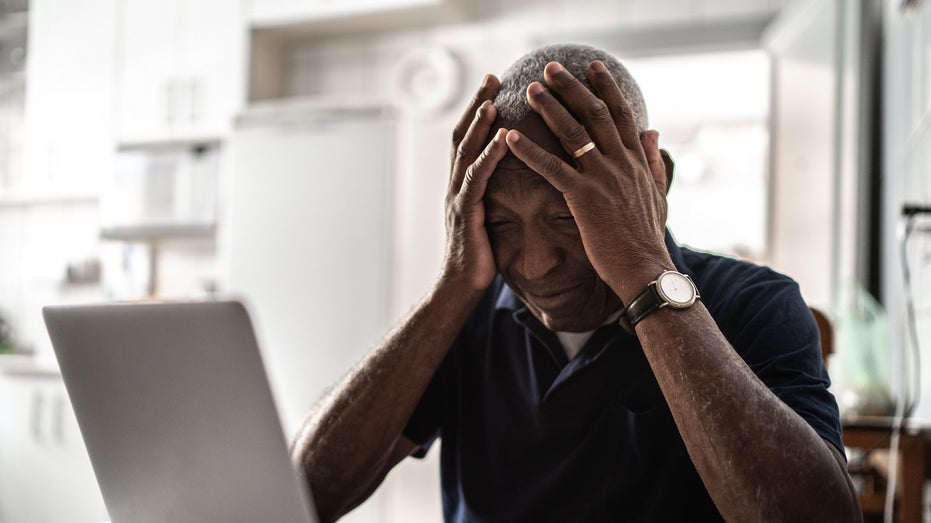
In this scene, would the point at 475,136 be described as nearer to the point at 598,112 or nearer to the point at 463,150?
the point at 463,150

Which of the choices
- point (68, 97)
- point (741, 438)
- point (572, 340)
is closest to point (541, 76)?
point (572, 340)

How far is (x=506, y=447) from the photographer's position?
1.02 m

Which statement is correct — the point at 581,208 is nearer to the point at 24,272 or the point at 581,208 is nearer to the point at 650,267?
the point at 650,267

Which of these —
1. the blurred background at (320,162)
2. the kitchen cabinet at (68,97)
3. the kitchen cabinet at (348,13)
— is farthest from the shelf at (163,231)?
the kitchen cabinet at (348,13)

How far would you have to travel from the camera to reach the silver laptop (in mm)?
619

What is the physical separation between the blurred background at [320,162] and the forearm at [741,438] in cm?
129

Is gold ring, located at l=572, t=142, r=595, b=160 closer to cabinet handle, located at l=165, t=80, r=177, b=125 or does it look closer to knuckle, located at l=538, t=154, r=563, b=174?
knuckle, located at l=538, t=154, r=563, b=174

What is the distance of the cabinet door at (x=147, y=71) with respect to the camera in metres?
3.63

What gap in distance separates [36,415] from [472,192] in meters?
3.12

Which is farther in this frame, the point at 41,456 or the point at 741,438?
the point at 41,456

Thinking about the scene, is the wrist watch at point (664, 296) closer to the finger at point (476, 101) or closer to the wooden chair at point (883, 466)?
the finger at point (476, 101)

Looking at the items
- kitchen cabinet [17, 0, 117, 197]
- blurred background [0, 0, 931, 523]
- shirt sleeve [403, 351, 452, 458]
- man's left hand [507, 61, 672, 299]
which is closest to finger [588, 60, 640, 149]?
man's left hand [507, 61, 672, 299]

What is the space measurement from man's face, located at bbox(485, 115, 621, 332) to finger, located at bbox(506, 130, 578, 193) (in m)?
0.03

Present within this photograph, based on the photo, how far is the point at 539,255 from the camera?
89 cm
